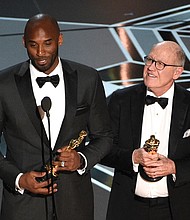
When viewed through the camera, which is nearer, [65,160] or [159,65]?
[65,160]

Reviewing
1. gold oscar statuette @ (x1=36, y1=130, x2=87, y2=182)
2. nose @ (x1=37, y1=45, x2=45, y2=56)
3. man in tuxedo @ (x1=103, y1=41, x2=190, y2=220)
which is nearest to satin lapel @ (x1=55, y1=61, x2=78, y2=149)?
gold oscar statuette @ (x1=36, y1=130, x2=87, y2=182)

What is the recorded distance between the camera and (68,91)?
97.8 inches

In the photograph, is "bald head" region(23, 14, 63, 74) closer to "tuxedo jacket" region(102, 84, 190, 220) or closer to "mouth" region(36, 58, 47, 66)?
"mouth" region(36, 58, 47, 66)

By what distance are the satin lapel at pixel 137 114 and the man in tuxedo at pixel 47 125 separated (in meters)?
0.30

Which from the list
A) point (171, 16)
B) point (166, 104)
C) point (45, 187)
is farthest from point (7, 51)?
point (45, 187)

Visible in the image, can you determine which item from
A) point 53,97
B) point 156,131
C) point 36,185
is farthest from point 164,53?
point 36,185

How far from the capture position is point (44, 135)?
239 centimetres

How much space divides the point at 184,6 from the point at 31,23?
3.23 meters

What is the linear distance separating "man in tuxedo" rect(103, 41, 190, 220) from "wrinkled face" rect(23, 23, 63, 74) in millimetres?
571

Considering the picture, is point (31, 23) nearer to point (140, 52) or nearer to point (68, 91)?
point (68, 91)

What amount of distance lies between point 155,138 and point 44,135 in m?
0.58

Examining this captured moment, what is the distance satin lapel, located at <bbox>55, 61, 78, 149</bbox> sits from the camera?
95.9 inches

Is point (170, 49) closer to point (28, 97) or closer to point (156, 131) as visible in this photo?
point (156, 131)

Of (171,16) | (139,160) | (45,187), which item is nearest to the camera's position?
(45,187)
